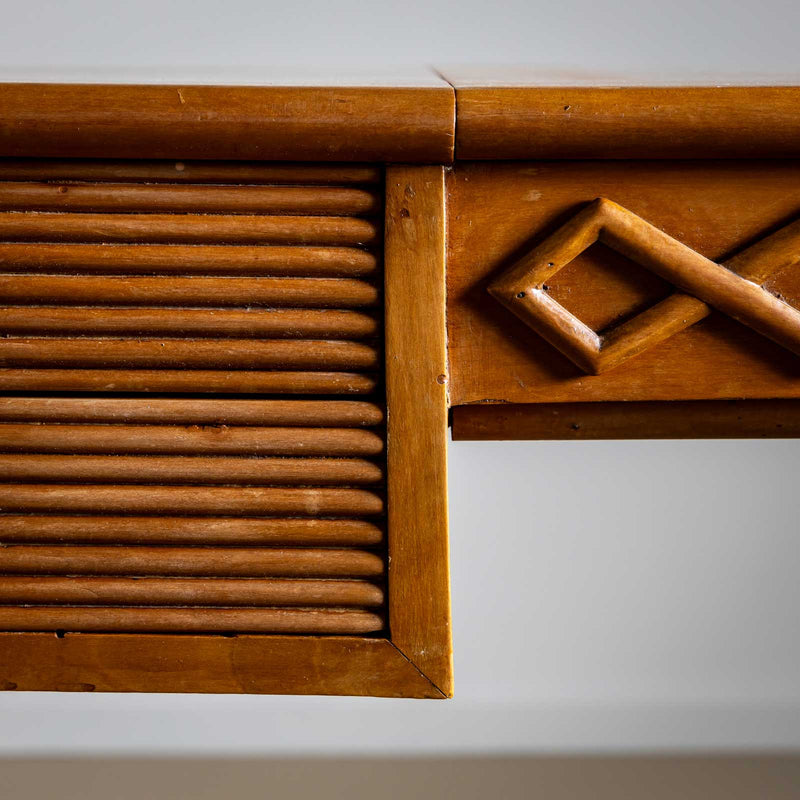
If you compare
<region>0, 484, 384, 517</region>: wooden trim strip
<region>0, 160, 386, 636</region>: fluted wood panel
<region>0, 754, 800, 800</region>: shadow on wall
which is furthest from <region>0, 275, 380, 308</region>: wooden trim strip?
<region>0, 754, 800, 800</region>: shadow on wall

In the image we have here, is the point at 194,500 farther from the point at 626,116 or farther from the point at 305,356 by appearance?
the point at 626,116

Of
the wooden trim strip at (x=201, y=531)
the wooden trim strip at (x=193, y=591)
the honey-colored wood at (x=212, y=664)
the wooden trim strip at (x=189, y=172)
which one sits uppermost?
the wooden trim strip at (x=189, y=172)

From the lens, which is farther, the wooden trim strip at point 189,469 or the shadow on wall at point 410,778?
the shadow on wall at point 410,778

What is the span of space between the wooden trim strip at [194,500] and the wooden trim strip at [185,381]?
55 mm

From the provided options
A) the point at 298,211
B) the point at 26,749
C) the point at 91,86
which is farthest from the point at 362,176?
the point at 26,749

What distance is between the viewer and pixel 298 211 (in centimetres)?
48

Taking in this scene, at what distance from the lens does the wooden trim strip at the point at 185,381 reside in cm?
48

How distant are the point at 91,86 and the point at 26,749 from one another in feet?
1.84

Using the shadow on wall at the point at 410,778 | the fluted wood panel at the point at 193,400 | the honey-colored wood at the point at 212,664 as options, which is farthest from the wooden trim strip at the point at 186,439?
the shadow on wall at the point at 410,778

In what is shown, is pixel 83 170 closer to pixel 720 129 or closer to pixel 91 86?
pixel 91 86

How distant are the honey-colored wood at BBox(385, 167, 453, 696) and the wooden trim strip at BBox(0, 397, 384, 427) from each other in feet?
0.11

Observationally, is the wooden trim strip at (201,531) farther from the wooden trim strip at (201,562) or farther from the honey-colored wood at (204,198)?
the honey-colored wood at (204,198)

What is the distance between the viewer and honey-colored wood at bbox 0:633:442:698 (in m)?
0.47
